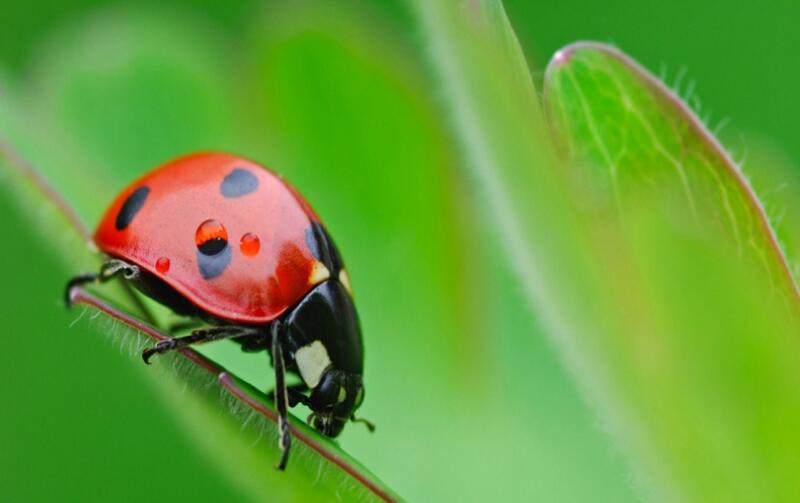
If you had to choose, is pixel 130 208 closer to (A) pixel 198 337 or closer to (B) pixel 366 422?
(A) pixel 198 337

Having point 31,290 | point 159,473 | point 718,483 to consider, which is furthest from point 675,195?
point 31,290

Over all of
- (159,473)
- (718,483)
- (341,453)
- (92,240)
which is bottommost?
(159,473)

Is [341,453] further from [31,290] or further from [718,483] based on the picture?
[31,290]

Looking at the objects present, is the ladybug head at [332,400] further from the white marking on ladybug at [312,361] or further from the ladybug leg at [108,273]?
the ladybug leg at [108,273]

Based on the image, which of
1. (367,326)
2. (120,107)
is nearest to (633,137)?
(367,326)

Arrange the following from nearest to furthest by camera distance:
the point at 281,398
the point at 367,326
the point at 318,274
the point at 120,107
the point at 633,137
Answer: the point at 633,137, the point at 281,398, the point at 318,274, the point at 367,326, the point at 120,107
